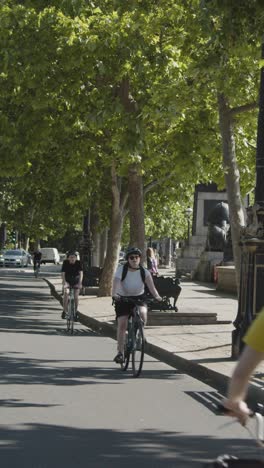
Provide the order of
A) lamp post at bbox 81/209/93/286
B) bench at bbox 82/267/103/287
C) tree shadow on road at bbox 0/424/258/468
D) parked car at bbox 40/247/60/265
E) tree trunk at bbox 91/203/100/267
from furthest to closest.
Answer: parked car at bbox 40/247/60/265 → tree trunk at bbox 91/203/100/267 → lamp post at bbox 81/209/93/286 → bench at bbox 82/267/103/287 → tree shadow on road at bbox 0/424/258/468

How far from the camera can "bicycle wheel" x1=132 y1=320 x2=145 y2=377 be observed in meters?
11.4

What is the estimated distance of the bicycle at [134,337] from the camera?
11.6 metres

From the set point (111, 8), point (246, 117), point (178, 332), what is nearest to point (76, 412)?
point (178, 332)

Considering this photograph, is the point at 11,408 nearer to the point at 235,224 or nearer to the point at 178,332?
the point at 235,224

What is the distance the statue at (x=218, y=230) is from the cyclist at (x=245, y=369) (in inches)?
1778

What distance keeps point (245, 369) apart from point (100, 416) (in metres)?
5.27

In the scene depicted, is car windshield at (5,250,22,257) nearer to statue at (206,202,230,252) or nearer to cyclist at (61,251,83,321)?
statue at (206,202,230,252)

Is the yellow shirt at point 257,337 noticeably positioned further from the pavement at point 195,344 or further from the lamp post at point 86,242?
the lamp post at point 86,242

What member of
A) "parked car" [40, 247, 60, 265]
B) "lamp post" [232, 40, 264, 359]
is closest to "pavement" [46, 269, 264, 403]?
"lamp post" [232, 40, 264, 359]

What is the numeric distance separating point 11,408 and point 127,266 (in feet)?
13.2

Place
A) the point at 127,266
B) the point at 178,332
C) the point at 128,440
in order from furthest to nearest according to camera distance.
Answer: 1. the point at 178,332
2. the point at 127,266
3. the point at 128,440

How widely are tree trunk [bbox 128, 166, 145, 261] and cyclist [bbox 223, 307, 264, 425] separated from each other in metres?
19.3

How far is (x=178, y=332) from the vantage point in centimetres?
1706

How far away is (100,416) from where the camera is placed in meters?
8.17
